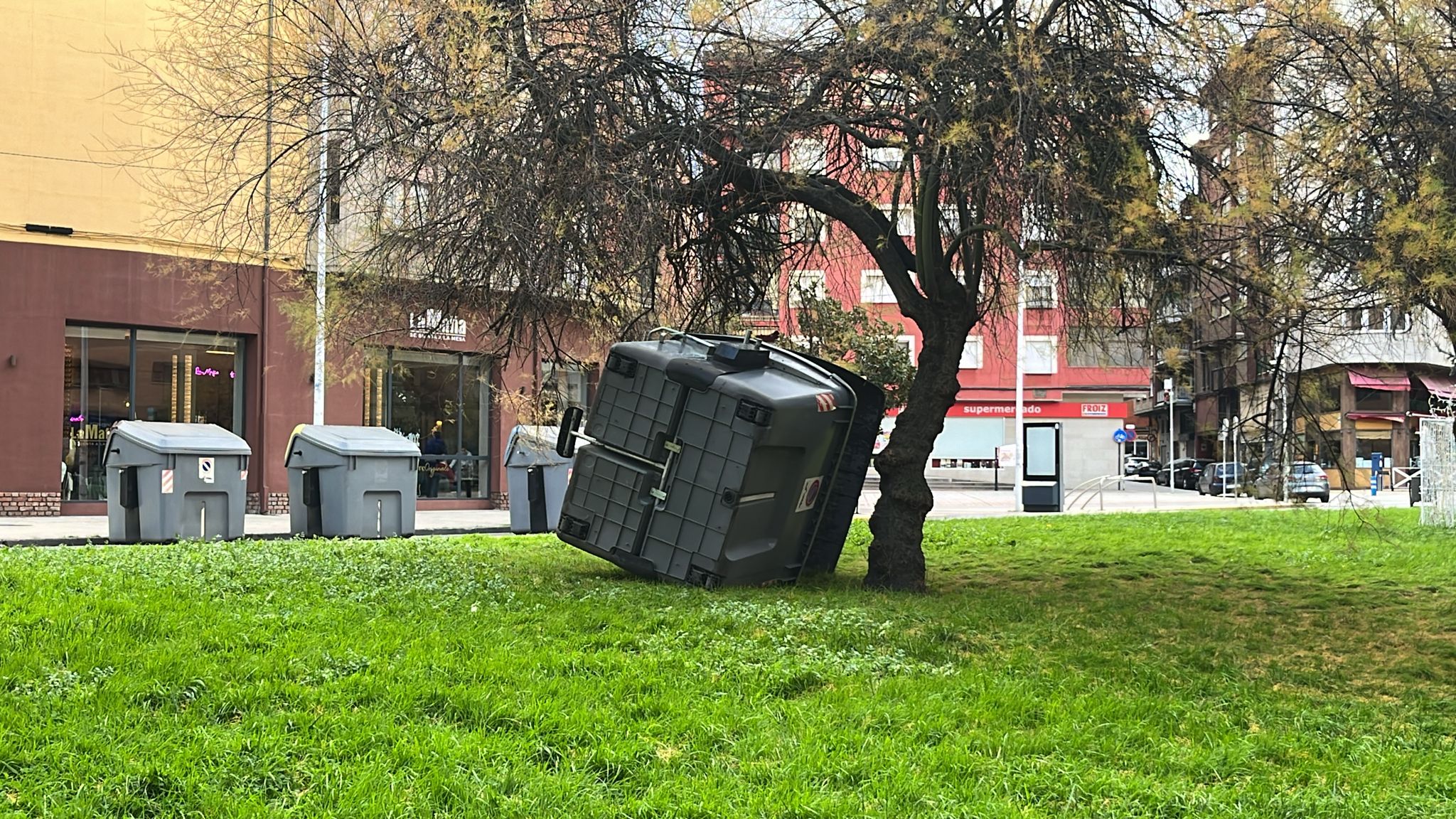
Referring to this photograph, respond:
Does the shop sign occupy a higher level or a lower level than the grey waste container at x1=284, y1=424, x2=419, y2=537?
higher

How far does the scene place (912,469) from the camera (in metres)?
10.2

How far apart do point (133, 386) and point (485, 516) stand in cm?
655

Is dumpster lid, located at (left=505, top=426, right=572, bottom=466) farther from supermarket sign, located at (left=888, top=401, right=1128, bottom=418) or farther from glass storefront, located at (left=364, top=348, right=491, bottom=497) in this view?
supermarket sign, located at (left=888, top=401, right=1128, bottom=418)

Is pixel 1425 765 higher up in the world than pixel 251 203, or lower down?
lower down

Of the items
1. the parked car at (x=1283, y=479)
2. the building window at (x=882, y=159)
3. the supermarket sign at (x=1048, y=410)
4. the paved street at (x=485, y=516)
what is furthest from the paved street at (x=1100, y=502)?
the building window at (x=882, y=159)

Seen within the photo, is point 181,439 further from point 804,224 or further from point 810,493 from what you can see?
point 810,493

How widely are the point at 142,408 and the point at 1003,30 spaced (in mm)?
18466

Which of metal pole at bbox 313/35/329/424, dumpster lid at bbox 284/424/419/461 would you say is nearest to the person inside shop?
dumpster lid at bbox 284/424/419/461

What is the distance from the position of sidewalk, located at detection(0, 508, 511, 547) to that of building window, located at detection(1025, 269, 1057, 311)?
31.1 feet

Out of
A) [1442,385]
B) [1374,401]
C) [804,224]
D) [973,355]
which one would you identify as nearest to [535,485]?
[804,224]

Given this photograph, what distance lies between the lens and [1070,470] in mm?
48438

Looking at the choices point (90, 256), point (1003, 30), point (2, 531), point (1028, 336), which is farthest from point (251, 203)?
point (1028, 336)

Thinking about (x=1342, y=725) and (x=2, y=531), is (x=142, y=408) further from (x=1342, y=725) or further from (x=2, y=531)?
(x=1342, y=725)

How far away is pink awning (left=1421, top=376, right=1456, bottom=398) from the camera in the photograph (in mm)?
16183
